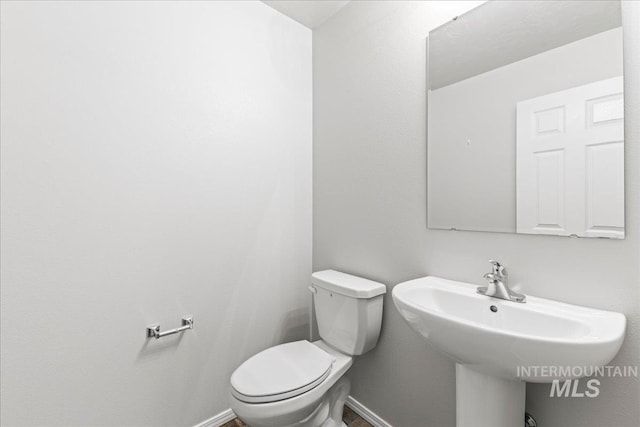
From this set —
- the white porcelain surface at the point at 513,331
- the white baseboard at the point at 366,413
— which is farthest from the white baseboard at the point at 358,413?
the white porcelain surface at the point at 513,331

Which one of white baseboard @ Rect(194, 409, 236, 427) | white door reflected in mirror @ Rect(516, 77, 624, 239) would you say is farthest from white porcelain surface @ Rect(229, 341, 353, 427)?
white door reflected in mirror @ Rect(516, 77, 624, 239)

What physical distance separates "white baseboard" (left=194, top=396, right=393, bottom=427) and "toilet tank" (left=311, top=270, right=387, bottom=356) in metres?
0.42

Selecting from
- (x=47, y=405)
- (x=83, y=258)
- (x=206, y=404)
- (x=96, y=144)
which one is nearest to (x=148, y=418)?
(x=206, y=404)

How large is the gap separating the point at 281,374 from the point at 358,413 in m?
0.71

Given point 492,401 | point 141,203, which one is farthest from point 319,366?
point 141,203

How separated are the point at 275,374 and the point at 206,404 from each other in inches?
22.3

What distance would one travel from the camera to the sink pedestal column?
0.92 metres

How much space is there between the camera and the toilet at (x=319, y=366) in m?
1.14

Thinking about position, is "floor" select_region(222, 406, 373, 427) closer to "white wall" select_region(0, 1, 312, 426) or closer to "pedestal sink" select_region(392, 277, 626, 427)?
"white wall" select_region(0, 1, 312, 426)

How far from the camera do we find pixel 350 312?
144 centimetres

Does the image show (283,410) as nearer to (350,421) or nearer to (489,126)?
(350,421)

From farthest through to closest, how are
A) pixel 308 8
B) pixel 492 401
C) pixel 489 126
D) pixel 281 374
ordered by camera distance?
1. pixel 308 8
2. pixel 281 374
3. pixel 489 126
4. pixel 492 401

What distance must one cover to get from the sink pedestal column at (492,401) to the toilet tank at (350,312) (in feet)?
1.68

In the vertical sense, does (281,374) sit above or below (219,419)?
above
